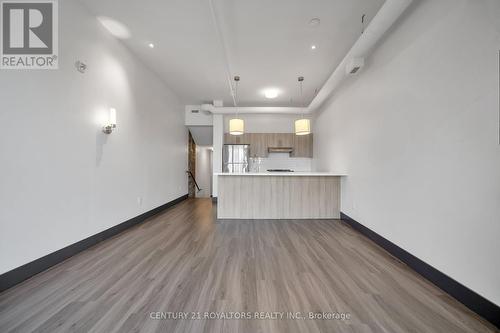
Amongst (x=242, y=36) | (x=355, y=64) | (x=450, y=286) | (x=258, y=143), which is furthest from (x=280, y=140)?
(x=450, y=286)

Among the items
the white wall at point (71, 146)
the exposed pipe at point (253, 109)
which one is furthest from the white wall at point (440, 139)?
the white wall at point (71, 146)

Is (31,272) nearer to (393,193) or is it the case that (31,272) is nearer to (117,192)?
(117,192)

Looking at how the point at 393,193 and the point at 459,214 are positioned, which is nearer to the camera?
the point at 459,214

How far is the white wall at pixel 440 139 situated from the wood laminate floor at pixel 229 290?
0.43 metres

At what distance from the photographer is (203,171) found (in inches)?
372

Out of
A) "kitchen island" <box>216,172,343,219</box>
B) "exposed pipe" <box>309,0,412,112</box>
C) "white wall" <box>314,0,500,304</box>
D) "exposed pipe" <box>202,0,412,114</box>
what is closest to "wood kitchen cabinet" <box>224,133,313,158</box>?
"exposed pipe" <box>202,0,412,114</box>

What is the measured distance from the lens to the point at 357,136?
3.47 m

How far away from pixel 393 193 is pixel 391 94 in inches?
53.1

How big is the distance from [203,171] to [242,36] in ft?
23.6

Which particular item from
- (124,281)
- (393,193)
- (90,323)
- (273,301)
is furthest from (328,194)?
(90,323)

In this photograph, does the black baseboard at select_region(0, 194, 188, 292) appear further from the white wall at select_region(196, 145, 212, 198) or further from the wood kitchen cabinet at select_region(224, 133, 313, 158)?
the white wall at select_region(196, 145, 212, 198)

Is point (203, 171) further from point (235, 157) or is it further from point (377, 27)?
point (377, 27)

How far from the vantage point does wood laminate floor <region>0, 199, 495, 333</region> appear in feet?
4.46

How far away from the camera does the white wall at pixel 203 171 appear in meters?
8.63
